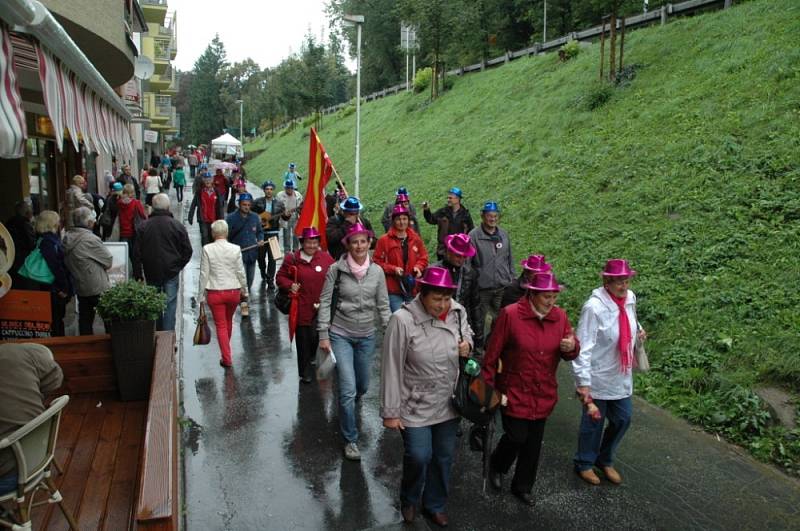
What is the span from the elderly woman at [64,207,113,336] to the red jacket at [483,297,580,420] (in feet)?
15.9

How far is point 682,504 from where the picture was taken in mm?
4902

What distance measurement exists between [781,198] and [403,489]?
7670 millimetres

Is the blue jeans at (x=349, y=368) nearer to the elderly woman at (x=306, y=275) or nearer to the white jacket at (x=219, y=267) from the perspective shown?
the elderly woman at (x=306, y=275)

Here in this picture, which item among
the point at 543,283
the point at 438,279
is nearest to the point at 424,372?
the point at 438,279

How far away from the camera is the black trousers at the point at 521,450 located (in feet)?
15.3

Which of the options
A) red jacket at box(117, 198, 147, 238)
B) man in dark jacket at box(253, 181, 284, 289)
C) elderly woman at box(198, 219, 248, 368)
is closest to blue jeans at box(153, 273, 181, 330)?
elderly woman at box(198, 219, 248, 368)

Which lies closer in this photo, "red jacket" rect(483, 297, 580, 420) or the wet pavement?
"red jacket" rect(483, 297, 580, 420)

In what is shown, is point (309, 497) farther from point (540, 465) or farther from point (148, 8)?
point (148, 8)

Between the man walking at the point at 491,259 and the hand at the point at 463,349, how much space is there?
329 centimetres

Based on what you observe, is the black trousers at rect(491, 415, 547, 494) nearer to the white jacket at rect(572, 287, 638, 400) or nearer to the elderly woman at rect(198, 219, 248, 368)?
the white jacket at rect(572, 287, 638, 400)

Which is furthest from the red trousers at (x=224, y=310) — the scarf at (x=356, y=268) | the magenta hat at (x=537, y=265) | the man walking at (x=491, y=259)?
the magenta hat at (x=537, y=265)

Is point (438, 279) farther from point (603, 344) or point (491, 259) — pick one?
point (491, 259)

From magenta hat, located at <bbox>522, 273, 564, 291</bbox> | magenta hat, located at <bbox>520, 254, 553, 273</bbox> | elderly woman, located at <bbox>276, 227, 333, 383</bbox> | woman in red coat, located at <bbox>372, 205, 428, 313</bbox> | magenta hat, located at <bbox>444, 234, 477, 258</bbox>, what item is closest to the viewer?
magenta hat, located at <bbox>522, 273, 564, 291</bbox>

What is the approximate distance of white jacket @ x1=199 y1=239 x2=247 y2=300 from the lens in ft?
24.2
